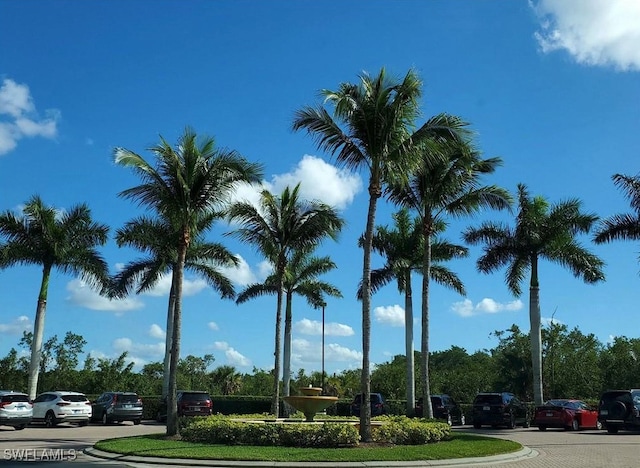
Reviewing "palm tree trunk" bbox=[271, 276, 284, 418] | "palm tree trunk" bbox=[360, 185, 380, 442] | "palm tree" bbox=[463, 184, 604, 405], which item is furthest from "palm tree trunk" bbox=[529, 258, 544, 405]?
"palm tree trunk" bbox=[360, 185, 380, 442]

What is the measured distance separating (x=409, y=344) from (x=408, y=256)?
5.00 metres

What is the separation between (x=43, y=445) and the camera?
775 inches

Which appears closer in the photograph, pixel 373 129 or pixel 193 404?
pixel 373 129

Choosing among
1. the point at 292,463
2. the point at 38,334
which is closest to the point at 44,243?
the point at 38,334

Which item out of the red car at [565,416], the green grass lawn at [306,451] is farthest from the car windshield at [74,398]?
the red car at [565,416]

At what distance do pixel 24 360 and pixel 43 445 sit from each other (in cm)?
3377

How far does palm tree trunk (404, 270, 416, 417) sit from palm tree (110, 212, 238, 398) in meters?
10.2

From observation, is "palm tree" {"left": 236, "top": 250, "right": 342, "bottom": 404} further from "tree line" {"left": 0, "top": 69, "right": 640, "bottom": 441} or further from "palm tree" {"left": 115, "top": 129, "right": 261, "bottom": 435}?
"palm tree" {"left": 115, "top": 129, "right": 261, "bottom": 435}

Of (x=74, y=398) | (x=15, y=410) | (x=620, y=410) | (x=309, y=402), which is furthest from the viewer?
(x=74, y=398)

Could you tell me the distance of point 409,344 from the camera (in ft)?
121

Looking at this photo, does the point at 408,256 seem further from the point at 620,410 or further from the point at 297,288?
the point at 620,410

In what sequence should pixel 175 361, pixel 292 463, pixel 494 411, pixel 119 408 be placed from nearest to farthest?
1. pixel 292 463
2. pixel 175 361
3. pixel 494 411
4. pixel 119 408

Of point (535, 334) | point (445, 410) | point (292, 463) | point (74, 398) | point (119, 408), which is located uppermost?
point (535, 334)

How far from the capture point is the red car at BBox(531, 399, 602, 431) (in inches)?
1136
